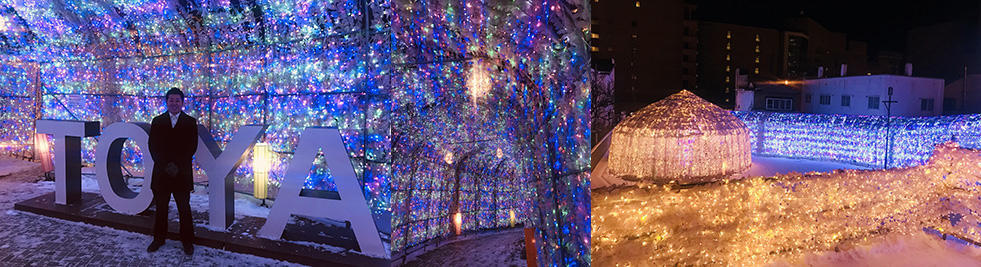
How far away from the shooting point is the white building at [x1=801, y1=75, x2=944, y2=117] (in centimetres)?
1535

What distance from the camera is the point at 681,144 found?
8141mm

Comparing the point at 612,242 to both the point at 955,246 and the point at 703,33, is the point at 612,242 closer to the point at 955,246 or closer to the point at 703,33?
the point at 955,246

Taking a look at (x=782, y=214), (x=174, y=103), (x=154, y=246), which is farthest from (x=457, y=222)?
(x=782, y=214)

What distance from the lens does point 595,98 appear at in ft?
39.9

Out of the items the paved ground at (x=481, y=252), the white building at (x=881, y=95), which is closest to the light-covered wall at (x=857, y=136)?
the white building at (x=881, y=95)

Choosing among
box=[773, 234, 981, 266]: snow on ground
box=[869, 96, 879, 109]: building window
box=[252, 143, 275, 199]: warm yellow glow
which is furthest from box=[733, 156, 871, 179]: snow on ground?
box=[252, 143, 275, 199]: warm yellow glow

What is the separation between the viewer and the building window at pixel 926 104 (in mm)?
16123

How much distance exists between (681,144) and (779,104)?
13174 mm

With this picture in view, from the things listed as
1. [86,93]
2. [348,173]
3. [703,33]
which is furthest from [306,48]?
[703,33]

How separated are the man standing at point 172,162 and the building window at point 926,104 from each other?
21.2 m

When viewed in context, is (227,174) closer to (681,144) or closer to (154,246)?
(154,246)

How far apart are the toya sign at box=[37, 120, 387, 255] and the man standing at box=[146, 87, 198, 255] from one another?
33cm

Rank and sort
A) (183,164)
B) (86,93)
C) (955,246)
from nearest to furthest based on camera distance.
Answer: (183,164), (955,246), (86,93)

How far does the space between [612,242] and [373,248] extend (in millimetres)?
1825
